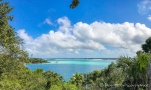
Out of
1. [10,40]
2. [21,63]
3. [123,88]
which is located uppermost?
[10,40]

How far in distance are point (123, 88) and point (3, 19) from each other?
11930mm

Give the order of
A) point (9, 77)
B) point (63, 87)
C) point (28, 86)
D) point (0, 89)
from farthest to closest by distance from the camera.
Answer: point (28, 86), point (9, 77), point (63, 87), point (0, 89)

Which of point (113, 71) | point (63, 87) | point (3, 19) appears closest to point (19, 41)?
point (3, 19)

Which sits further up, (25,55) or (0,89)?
(25,55)

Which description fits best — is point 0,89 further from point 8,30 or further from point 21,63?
point 8,30


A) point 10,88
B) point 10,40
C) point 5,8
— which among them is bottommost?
point 10,88

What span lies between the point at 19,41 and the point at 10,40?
0.67 m

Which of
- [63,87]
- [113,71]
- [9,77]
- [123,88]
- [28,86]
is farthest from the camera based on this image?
[113,71]

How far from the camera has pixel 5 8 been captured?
783 cm

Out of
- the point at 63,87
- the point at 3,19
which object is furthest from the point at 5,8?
the point at 63,87

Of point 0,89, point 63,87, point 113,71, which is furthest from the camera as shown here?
point 113,71

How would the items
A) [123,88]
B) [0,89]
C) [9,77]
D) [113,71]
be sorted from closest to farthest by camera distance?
[0,89] < [9,77] < [123,88] < [113,71]

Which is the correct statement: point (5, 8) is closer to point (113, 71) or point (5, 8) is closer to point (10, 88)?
point (10, 88)

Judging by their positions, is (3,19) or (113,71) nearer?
(3,19)
